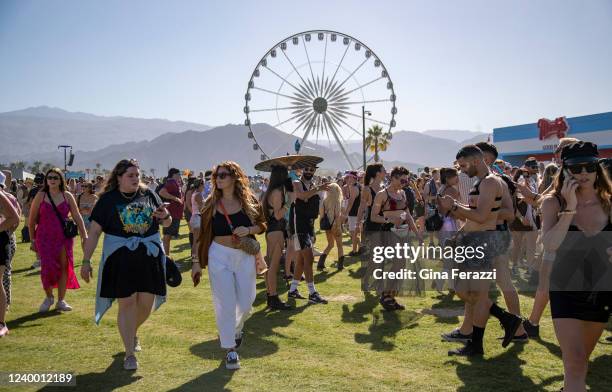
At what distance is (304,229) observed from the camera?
7.67 m

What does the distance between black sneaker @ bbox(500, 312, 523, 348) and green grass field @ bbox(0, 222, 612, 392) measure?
225mm

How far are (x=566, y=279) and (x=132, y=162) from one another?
150 inches

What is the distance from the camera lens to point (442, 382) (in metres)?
4.24

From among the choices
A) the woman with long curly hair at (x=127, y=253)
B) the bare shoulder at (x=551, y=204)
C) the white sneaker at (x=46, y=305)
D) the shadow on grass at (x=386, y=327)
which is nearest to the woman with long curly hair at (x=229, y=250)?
the woman with long curly hair at (x=127, y=253)

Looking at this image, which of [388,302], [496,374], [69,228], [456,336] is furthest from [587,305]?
[69,228]

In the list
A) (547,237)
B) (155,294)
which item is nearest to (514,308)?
(547,237)

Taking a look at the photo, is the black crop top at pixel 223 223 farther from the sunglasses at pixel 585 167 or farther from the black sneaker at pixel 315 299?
the sunglasses at pixel 585 167

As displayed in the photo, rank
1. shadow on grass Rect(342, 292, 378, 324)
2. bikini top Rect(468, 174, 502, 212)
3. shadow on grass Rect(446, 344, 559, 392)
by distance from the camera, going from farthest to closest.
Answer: shadow on grass Rect(342, 292, 378, 324) < bikini top Rect(468, 174, 502, 212) < shadow on grass Rect(446, 344, 559, 392)

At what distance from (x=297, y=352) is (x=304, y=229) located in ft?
9.08

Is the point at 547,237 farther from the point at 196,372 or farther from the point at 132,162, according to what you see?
the point at 132,162

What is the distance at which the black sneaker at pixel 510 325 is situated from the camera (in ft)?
15.3

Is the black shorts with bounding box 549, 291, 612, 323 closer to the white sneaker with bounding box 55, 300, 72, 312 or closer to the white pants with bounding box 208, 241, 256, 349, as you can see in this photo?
the white pants with bounding box 208, 241, 256, 349

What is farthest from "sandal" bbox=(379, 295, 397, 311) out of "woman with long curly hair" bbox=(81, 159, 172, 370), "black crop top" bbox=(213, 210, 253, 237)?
"woman with long curly hair" bbox=(81, 159, 172, 370)

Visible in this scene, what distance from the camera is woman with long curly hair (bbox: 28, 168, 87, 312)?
6754 mm
